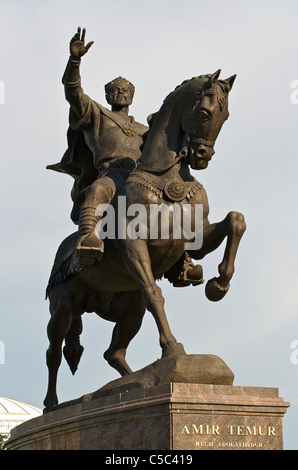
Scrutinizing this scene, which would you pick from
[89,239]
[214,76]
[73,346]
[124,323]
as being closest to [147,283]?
[89,239]

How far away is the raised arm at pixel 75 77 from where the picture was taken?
12.3 metres

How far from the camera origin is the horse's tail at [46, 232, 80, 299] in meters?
12.9

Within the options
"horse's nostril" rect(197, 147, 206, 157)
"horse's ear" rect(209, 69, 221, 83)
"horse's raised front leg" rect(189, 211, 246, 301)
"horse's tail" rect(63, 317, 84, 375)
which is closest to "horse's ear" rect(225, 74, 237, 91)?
"horse's ear" rect(209, 69, 221, 83)

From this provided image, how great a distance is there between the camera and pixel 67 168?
14.2 meters

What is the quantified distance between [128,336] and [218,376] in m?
3.24

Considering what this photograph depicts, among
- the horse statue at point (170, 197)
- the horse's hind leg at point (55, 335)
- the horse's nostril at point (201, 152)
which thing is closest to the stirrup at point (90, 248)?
the horse statue at point (170, 197)

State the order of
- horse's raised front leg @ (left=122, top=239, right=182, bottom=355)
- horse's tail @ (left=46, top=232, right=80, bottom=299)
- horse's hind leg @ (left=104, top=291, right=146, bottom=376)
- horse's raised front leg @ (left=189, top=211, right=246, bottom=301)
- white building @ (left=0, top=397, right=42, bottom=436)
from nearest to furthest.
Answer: horse's raised front leg @ (left=122, top=239, right=182, bottom=355), horse's raised front leg @ (left=189, top=211, right=246, bottom=301), horse's tail @ (left=46, top=232, right=80, bottom=299), horse's hind leg @ (left=104, top=291, right=146, bottom=376), white building @ (left=0, top=397, right=42, bottom=436)

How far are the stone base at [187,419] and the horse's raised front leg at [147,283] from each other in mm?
782

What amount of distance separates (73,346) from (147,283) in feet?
10.1

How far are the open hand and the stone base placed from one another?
4374 millimetres

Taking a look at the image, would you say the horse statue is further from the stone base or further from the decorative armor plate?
the stone base

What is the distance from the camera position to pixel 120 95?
13875mm

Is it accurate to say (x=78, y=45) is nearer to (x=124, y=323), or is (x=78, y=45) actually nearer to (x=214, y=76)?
(x=214, y=76)
